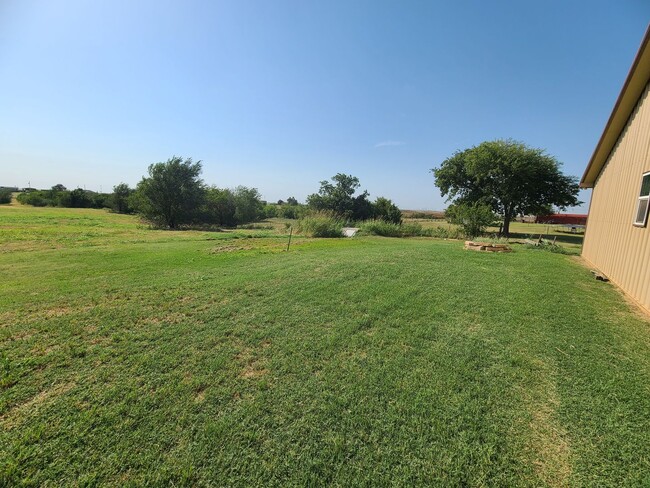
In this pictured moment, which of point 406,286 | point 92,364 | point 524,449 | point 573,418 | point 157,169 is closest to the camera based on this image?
point 524,449

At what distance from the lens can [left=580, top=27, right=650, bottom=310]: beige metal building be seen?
4.72 metres

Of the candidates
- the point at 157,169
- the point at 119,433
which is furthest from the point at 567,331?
the point at 157,169

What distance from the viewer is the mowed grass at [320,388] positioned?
63.6 inches

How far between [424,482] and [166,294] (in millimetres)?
4290

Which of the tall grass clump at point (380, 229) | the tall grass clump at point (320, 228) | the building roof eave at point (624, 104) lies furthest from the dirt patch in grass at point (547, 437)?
the tall grass clump at point (380, 229)

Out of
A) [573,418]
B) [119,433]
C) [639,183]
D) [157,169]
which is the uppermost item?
[157,169]

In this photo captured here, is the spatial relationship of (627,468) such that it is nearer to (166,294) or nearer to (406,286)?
(406,286)

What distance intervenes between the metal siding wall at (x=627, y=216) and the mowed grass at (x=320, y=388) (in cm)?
93

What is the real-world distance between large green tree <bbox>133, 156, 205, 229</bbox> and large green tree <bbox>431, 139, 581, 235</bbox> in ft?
83.3

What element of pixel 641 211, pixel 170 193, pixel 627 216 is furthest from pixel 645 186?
pixel 170 193

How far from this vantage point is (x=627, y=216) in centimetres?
561

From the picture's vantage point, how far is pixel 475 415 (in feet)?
6.50

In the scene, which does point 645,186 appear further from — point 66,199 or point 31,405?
point 66,199

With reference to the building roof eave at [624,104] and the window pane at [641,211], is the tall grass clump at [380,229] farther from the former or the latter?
the window pane at [641,211]
